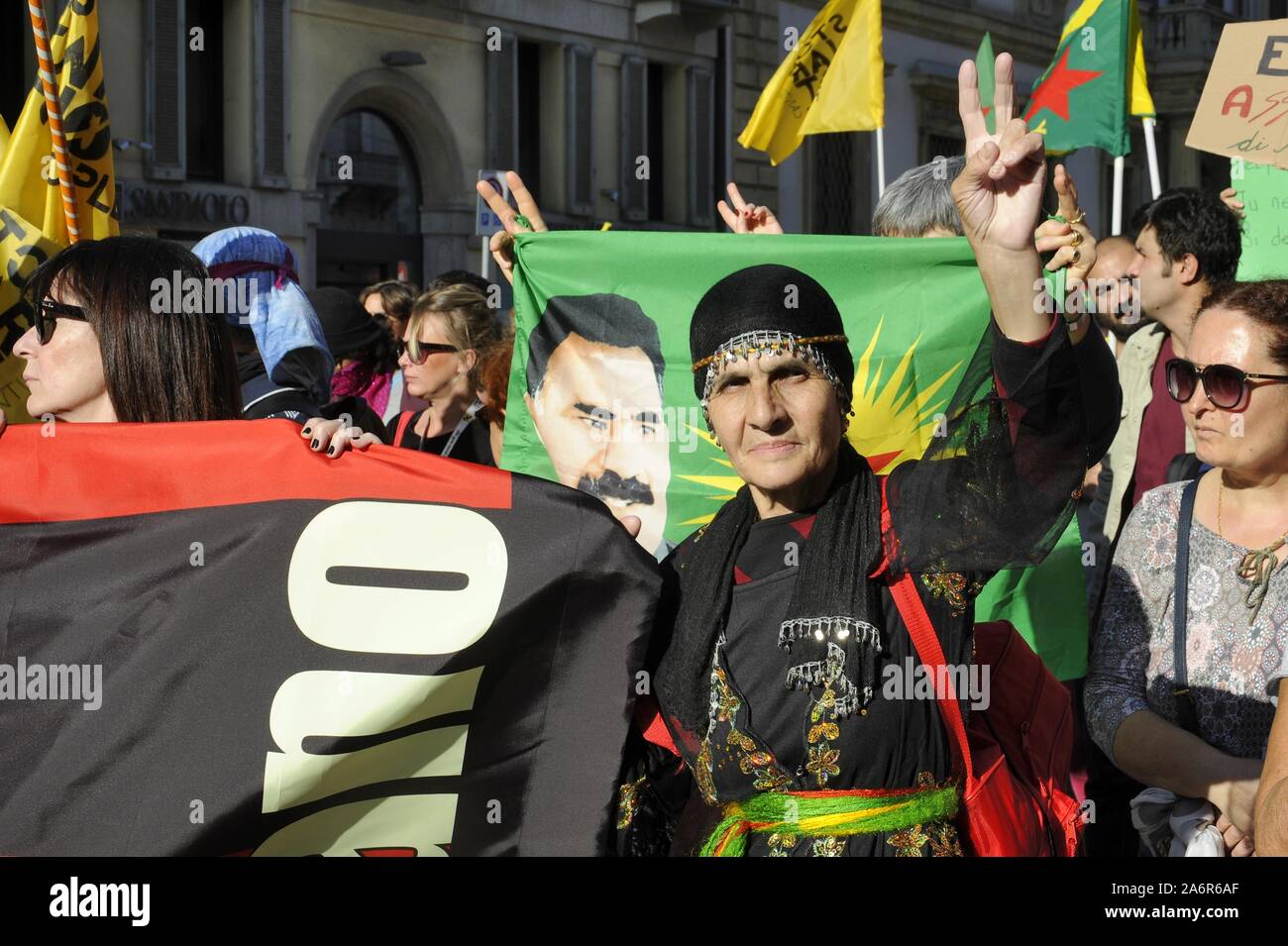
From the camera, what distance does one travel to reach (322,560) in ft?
8.96

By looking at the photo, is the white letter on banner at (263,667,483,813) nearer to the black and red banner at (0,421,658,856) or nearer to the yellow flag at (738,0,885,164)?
the black and red banner at (0,421,658,856)

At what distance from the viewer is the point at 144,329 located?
296 centimetres

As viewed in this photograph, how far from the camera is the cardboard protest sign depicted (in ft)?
12.2

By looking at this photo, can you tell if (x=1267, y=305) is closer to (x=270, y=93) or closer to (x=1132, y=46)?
(x=1132, y=46)

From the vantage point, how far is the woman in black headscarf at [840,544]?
2.38 meters

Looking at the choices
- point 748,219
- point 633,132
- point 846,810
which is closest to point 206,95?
point 633,132

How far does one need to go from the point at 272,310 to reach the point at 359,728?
1.89m

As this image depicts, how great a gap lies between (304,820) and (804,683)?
90 centimetres

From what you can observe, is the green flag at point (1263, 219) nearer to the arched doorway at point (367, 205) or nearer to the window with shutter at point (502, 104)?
the arched doorway at point (367, 205)

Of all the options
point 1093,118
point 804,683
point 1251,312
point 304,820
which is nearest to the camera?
point 804,683

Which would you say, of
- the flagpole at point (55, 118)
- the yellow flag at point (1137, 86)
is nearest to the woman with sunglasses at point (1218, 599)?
the flagpole at point (55, 118)
